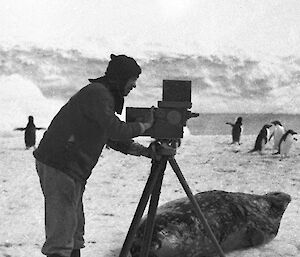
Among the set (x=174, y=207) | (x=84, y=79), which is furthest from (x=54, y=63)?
(x=174, y=207)

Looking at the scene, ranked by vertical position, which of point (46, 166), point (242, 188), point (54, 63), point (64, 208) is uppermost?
point (54, 63)

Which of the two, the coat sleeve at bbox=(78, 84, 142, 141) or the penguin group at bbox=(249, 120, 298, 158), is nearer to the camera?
the coat sleeve at bbox=(78, 84, 142, 141)

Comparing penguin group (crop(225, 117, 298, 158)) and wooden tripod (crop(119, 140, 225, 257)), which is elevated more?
wooden tripod (crop(119, 140, 225, 257))

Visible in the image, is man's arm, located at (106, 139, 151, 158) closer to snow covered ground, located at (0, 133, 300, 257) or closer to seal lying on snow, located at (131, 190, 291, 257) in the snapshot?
seal lying on snow, located at (131, 190, 291, 257)

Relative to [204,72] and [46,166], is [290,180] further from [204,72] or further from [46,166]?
[204,72]

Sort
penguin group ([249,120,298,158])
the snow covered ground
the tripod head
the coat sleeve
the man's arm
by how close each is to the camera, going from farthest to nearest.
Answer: penguin group ([249,120,298,158]) < the snow covered ground < the man's arm < the tripod head < the coat sleeve

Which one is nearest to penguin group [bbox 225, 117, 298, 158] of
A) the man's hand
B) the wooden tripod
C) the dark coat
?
the wooden tripod

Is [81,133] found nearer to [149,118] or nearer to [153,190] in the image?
[149,118]

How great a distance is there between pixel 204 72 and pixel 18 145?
26855 mm

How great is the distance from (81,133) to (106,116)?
0.19m

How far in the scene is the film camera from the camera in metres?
2.76

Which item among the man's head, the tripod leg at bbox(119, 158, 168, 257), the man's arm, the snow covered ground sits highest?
the man's head

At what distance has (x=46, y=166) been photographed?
277 centimetres

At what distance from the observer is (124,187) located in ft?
22.7
